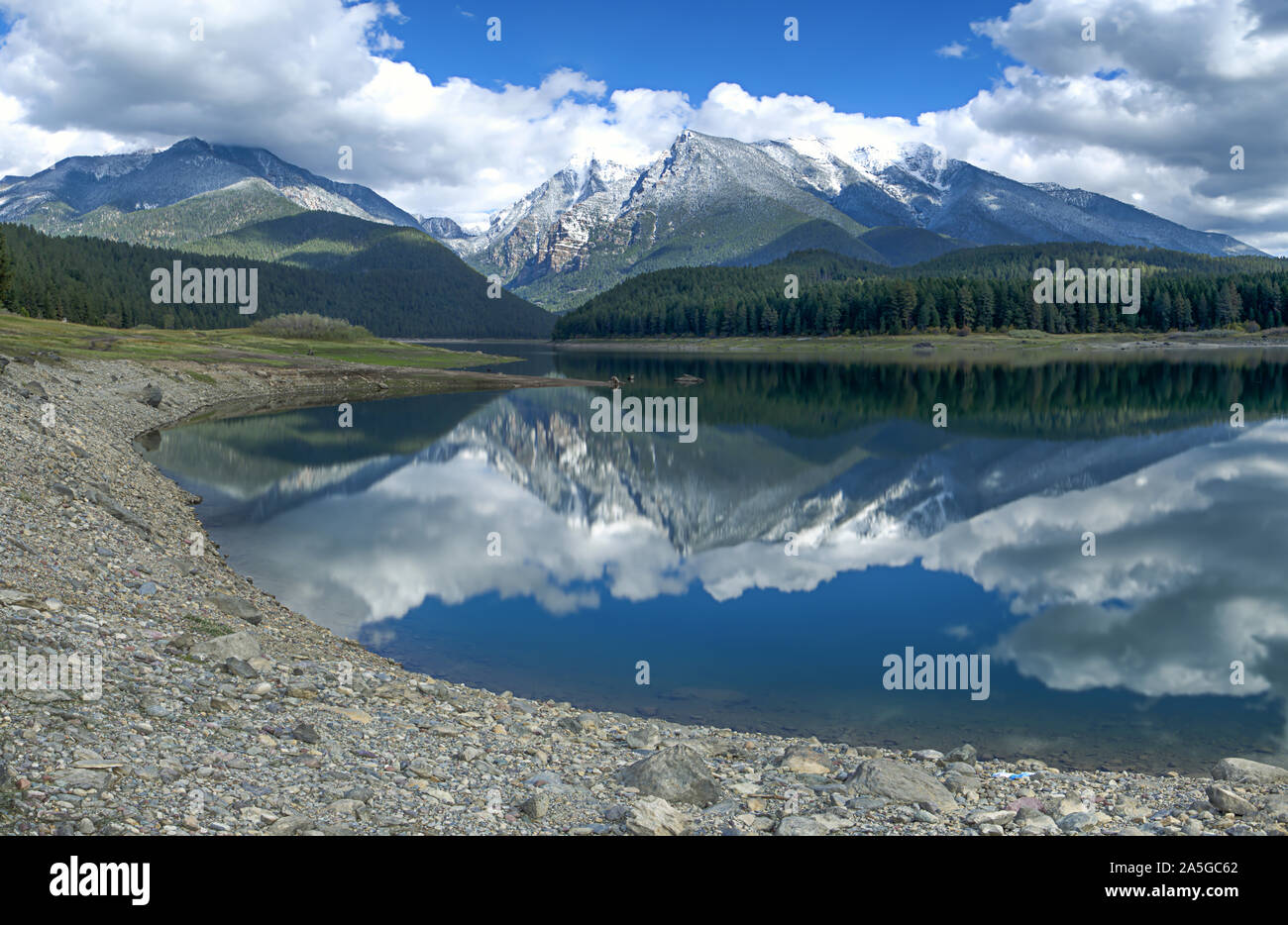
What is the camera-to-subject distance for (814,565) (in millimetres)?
30828

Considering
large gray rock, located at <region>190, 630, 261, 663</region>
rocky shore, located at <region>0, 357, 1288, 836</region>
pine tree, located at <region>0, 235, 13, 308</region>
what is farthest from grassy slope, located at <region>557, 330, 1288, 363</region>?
large gray rock, located at <region>190, 630, 261, 663</region>

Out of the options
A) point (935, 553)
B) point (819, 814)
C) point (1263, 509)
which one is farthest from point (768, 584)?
point (1263, 509)

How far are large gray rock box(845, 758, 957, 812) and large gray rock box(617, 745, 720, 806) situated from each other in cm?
228

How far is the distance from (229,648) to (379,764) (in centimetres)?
615

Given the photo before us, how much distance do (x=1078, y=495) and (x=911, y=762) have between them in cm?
3381

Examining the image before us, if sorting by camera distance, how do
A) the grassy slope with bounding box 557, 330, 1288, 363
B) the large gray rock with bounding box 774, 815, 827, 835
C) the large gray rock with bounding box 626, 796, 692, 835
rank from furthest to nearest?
the grassy slope with bounding box 557, 330, 1288, 363
the large gray rock with bounding box 774, 815, 827, 835
the large gray rock with bounding box 626, 796, 692, 835

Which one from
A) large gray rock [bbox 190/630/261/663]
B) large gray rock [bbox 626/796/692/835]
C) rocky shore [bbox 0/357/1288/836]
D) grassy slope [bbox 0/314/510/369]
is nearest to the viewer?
rocky shore [bbox 0/357/1288/836]

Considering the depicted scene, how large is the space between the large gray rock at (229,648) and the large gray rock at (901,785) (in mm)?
12177

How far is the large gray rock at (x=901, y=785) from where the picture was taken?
12.4 metres

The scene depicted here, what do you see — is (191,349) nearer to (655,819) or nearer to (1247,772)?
(655,819)

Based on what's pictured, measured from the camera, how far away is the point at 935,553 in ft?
106

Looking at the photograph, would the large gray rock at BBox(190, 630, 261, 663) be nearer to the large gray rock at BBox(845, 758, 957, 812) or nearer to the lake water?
the lake water

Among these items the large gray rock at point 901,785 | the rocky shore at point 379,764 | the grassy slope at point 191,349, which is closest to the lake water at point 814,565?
the rocky shore at point 379,764

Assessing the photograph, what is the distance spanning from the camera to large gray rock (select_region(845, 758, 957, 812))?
1237 centimetres
